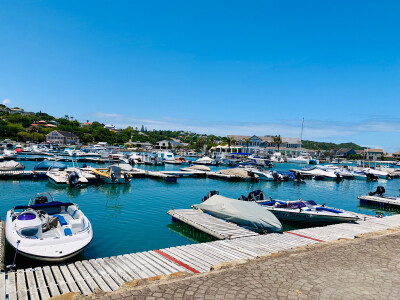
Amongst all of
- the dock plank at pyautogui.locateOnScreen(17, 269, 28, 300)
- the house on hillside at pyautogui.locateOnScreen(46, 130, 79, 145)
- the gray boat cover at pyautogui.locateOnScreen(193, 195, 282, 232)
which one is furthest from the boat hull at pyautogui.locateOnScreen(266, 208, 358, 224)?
the house on hillside at pyautogui.locateOnScreen(46, 130, 79, 145)

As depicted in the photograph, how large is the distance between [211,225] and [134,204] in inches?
459

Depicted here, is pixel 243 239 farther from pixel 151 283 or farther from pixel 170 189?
pixel 170 189

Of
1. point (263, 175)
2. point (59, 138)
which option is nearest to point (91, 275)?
point (263, 175)

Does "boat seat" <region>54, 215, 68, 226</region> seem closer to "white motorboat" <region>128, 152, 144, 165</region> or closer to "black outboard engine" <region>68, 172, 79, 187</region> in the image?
"black outboard engine" <region>68, 172, 79, 187</region>

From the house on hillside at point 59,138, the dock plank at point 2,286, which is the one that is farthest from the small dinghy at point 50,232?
the house on hillside at point 59,138

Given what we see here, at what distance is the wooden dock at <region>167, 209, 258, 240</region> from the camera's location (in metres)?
14.7

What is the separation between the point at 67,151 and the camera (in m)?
83.3

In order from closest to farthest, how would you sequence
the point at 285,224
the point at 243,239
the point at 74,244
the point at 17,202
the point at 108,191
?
the point at 74,244 → the point at 243,239 → the point at 285,224 → the point at 17,202 → the point at 108,191

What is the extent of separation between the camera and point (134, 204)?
26.2 m

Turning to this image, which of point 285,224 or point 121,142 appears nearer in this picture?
point 285,224

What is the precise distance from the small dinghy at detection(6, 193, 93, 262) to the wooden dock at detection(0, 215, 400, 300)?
5.46 ft

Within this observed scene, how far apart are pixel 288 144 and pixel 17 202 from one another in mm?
140962

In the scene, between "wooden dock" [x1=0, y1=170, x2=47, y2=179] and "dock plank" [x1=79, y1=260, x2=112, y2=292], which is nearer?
"dock plank" [x1=79, y1=260, x2=112, y2=292]

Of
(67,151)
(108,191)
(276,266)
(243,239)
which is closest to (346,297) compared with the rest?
(276,266)
